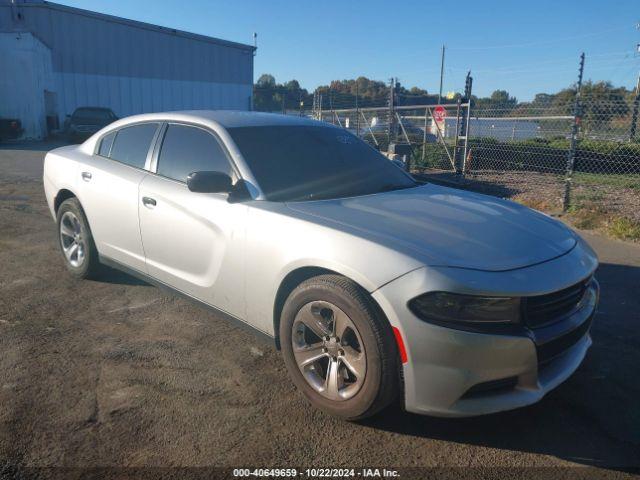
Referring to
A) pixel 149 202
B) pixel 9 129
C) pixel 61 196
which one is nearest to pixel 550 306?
pixel 149 202

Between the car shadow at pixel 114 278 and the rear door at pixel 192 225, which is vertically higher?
the rear door at pixel 192 225

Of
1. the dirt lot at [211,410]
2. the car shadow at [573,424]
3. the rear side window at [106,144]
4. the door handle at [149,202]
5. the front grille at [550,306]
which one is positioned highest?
the rear side window at [106,144]

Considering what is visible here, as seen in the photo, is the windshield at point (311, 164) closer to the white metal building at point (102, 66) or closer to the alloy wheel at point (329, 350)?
the alloy wheel at point (329, 350)

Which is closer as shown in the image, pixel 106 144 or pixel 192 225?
pixel 192 225

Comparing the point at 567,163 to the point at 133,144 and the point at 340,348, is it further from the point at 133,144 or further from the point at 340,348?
the point at 340,348

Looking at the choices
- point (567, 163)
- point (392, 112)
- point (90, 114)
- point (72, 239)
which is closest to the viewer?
point (72, 239)

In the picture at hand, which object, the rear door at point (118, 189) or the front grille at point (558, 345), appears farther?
the rear door at point (118, 189)

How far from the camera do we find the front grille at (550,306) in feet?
8.14

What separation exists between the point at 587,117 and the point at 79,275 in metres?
10.9

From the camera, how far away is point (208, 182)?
10.5 ft

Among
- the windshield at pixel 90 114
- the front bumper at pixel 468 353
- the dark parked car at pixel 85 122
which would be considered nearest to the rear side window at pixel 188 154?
the front bumper at pixel 468 353

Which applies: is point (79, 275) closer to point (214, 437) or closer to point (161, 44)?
point (214, 437)

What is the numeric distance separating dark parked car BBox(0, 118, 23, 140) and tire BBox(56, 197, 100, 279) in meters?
19.2

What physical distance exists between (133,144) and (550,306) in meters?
3.39
